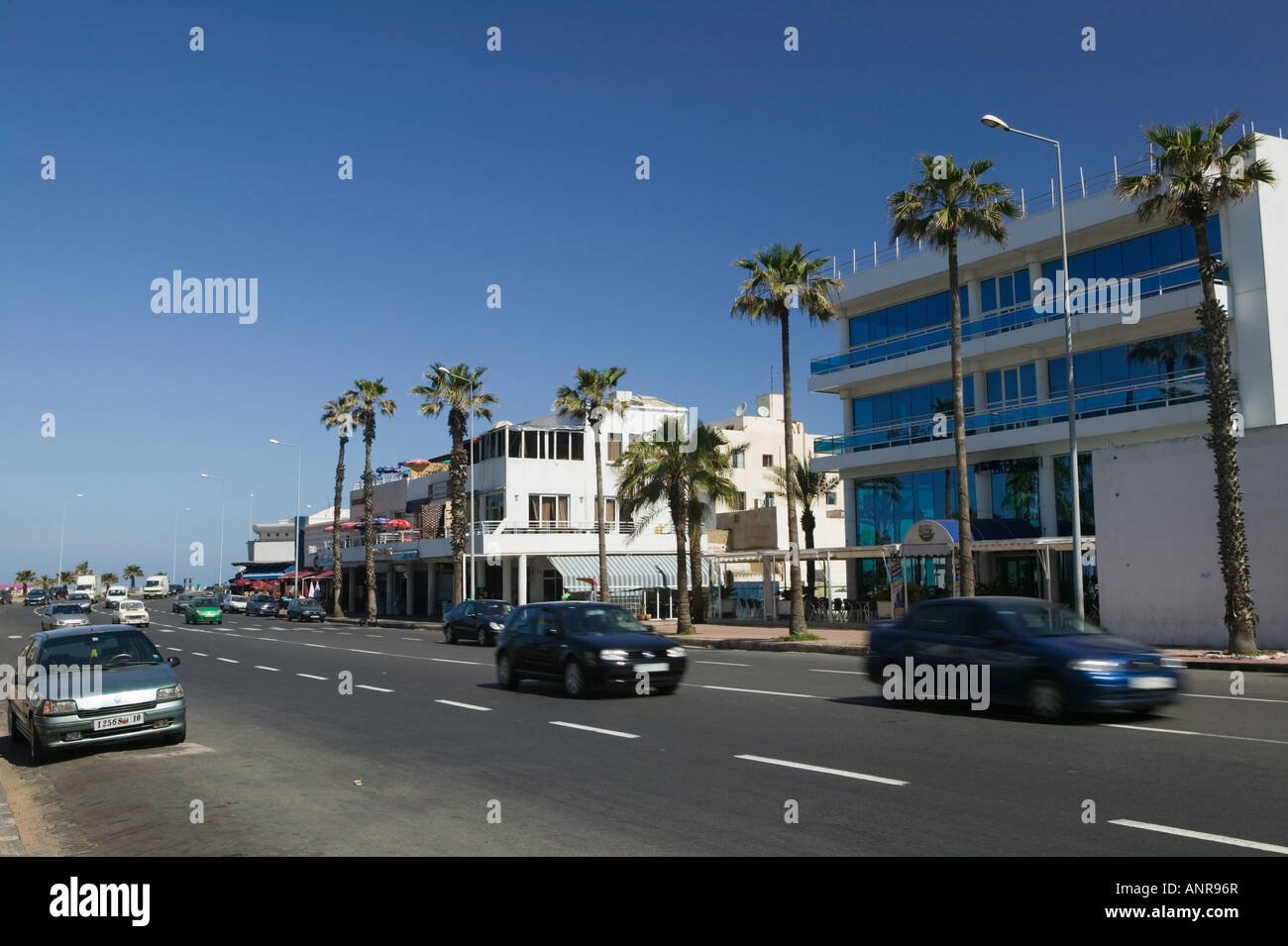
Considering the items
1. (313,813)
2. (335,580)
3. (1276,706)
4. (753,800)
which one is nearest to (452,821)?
(313,813)

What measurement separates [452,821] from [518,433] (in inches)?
1900

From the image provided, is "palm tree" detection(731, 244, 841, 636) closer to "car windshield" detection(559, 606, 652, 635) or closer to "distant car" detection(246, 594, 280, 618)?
"car windshield" detection(559, 606, 652, 635)

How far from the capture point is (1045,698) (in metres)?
12.8

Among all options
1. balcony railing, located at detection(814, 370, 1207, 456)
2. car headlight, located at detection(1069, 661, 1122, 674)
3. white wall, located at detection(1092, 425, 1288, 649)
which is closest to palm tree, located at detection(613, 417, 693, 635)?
balcony railing, located at detection(814, 370, 1207, 456)

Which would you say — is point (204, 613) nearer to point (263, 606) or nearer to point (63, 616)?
point (263, 606)

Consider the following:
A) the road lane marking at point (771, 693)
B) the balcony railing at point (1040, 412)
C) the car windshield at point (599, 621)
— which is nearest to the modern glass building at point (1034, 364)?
the balcony railing at point (1040, 412)

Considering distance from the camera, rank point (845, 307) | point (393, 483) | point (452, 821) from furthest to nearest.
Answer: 1. point (393, 483)
2. point (845, 307)
3. point (452, 821)

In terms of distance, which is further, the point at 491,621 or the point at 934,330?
Answer: the point at 934,330

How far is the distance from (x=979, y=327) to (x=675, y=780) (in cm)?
3236

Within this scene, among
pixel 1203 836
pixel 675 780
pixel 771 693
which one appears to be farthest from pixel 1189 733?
pixel 771 693

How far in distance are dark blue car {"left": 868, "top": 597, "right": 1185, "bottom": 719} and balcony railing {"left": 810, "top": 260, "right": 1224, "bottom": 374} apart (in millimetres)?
22183
